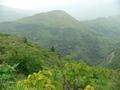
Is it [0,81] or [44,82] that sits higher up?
[0,81]

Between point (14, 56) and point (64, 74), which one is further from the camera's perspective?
point (14, 56)

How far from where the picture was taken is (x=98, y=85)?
59312mm

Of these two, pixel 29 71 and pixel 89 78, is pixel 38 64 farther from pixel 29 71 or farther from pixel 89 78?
pixel 89 78

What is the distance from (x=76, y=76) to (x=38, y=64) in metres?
34.0

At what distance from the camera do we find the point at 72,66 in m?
62.1

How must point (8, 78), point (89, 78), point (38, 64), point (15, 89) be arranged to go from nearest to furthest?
1. point (15, 89)
2. point (8, 78)
3. point (89, 78)
4. point (38, 64)

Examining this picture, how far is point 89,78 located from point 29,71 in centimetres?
2538

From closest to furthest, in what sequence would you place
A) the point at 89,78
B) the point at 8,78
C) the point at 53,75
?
1. the point at 8,78
2. the point at 53,75
3. the point at 89,78

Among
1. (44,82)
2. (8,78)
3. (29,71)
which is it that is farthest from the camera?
(29,71)

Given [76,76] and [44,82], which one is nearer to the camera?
[44,82]

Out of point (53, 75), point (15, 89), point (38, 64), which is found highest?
point (15, 89)

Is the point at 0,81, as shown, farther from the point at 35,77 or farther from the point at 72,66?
the point at 72,66

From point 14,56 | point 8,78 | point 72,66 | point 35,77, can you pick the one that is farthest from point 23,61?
point 8,78

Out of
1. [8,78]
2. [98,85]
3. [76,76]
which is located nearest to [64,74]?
[76,76]
